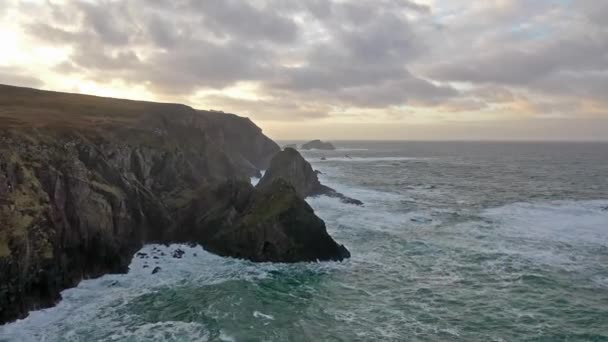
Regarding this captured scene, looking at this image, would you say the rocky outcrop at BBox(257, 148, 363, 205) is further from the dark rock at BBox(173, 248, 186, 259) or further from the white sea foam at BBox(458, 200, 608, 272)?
the dark rock at BBox(173, 248, 186, 259)

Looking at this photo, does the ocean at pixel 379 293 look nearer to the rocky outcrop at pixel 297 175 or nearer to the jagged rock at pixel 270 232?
the jagged rock at pixel 270 232

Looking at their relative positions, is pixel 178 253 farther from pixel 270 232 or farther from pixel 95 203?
pixel 270 232

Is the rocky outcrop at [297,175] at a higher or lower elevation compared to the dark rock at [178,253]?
higher

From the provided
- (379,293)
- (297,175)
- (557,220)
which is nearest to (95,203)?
(379,293)

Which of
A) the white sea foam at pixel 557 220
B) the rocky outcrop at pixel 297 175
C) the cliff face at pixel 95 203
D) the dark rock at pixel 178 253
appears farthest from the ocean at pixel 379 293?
the rocky outcrop at pixel 297 175

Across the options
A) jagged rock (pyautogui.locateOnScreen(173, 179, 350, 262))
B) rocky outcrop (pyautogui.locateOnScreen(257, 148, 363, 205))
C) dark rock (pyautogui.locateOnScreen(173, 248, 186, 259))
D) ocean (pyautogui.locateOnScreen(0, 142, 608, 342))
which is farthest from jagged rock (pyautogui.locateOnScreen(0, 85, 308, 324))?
rocky outcrop (pyautogui.locateOnScreen(257, 148, 363, 205))

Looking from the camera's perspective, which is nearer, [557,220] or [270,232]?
[270,232]

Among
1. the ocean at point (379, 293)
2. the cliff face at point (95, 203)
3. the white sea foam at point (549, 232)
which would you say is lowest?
the ocean at point (379, 293)
